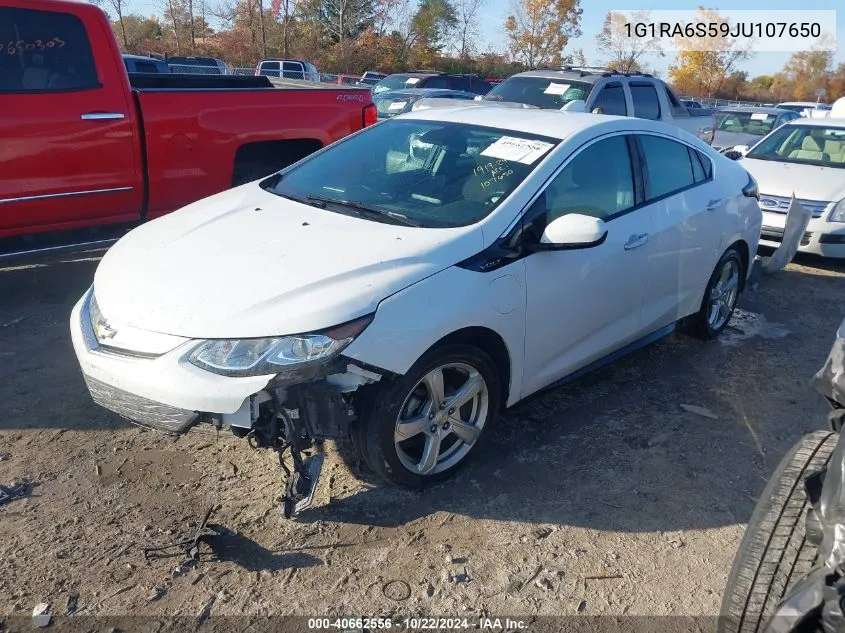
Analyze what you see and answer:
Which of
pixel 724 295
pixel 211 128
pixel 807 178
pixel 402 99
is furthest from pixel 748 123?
pixel 211 128

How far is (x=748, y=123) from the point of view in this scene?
16.0 metres

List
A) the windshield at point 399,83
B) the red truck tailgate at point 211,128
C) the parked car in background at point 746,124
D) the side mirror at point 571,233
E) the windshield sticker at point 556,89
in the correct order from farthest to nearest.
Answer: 1. the windshield at point 399,83
2. the parked car in background at point 746,124
3. the windshield sticker at point 556,89
4. the red truck tailgate at point 211,128
5. the side mirror at point 571,233

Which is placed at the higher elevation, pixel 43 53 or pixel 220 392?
pixel 43 53

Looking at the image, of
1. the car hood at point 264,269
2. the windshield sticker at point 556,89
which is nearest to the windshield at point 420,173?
the car hood at point 264,269

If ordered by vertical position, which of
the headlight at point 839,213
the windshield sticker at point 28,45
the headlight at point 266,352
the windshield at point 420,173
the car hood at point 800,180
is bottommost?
the headlight at point 839,213

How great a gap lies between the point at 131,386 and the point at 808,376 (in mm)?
4253

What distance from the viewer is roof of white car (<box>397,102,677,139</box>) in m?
4.00

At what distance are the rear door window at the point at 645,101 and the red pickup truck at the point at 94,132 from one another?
6.53m

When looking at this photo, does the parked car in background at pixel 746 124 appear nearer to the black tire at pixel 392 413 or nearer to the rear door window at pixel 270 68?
the black tire at pixel 392 413

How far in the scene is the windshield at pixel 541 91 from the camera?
1052 centimetres

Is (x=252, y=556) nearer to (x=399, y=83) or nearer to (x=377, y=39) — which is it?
(x=399, y=83)

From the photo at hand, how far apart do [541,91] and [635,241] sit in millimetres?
7396

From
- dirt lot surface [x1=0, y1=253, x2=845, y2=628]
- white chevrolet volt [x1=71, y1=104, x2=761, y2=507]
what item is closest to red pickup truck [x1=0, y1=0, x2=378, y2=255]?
dirt lot surface [x1=0, y1=253, x2=845, y2=628]

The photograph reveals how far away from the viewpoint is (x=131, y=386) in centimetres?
290
